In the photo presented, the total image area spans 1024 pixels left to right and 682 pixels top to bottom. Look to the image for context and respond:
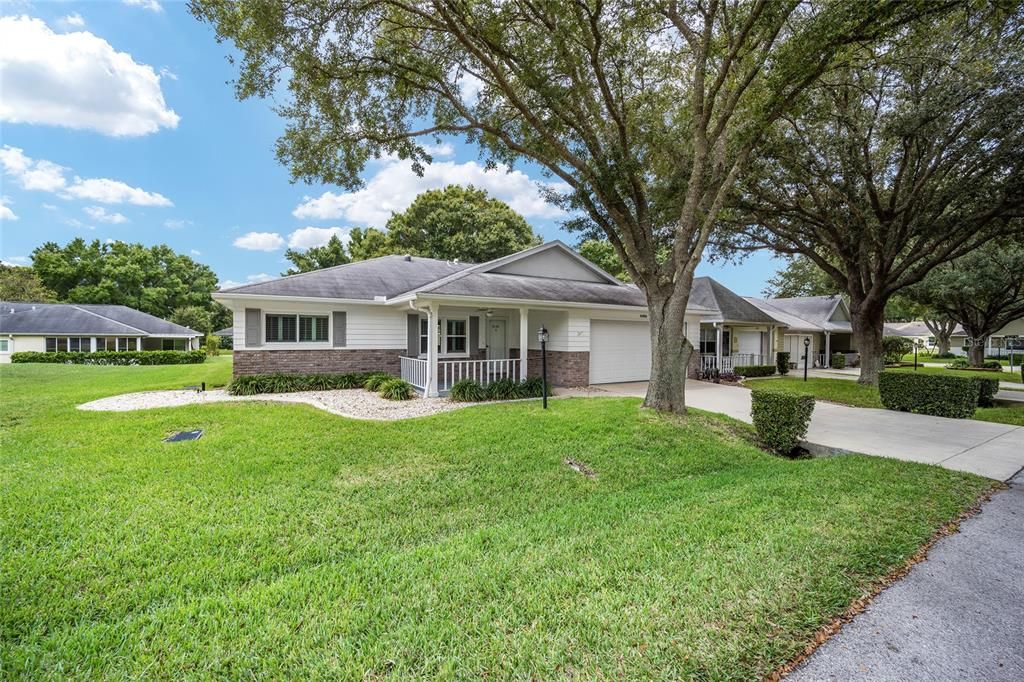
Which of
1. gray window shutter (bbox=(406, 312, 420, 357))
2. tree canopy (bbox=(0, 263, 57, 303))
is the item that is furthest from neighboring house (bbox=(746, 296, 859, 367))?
tree canopy (bbox=(0, 263, 57, 303))

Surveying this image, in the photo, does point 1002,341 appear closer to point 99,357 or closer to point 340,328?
point 340,328

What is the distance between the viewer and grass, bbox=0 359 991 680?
2299 mm

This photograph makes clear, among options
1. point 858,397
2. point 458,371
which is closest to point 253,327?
point 458,371

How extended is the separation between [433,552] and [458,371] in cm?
948

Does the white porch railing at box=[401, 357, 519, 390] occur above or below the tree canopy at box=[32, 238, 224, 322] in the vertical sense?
below

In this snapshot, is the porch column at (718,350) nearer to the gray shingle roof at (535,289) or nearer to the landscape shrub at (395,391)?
the gray shingle roof at (535,289)

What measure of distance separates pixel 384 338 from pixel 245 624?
37.0 ft

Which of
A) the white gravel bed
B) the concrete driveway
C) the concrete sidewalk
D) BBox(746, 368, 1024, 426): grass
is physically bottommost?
the concrete sidewalk

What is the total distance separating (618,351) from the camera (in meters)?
14.5

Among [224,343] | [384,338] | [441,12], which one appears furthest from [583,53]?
[224,343]

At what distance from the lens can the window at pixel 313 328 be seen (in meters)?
12.4

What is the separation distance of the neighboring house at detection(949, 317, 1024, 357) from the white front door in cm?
4183

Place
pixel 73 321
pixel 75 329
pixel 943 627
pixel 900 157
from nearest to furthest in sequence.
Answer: pixel 943 627, pixel 900 157, pixel 75 329, pixel 73 321

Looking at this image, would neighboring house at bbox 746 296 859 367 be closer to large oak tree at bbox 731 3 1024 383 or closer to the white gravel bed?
large oak tree at bbox 731 3 1024 383
